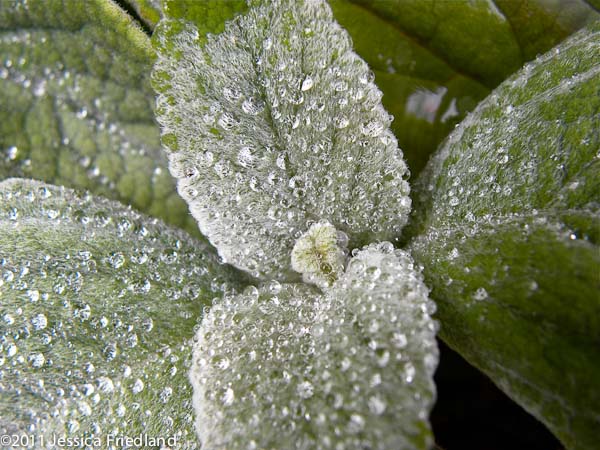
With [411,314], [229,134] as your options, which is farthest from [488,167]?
[229,134]

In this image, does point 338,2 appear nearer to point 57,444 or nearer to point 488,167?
point 488,167

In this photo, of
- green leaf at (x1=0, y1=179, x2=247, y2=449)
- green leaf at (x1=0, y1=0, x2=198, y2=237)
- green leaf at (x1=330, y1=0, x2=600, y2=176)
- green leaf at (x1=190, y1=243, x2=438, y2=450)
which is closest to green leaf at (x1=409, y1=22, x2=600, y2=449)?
green leaf at (x1=190, y1=243, x2=438, y2=450)

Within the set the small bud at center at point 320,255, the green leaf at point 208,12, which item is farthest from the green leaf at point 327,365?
the green leaf at point 208,12

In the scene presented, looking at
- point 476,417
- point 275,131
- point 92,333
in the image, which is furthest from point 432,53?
point 92,333

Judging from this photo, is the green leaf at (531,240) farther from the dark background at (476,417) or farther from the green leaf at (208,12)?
the green leaf at (208,12)

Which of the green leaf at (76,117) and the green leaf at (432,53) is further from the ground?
the green leaf at (432,53)

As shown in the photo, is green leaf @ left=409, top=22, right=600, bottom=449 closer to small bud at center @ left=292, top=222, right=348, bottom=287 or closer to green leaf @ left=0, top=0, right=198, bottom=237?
small bud at center @ left=292, top=222, right=348, bottom=287

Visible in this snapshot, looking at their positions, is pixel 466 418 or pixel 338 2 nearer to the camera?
pixel 466 418
